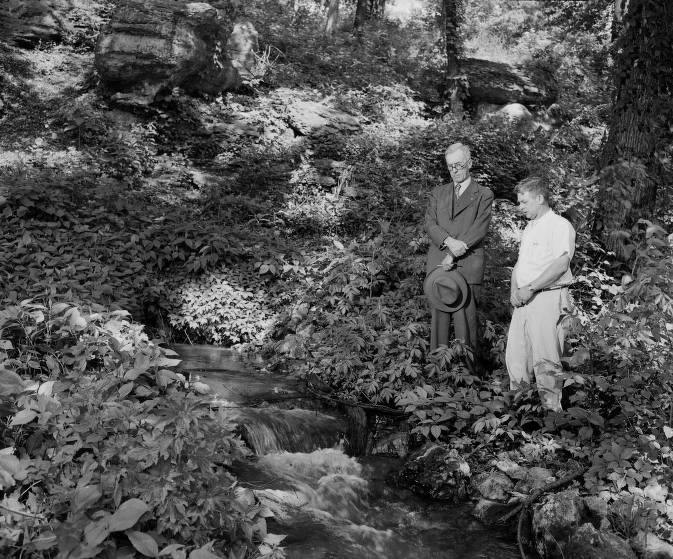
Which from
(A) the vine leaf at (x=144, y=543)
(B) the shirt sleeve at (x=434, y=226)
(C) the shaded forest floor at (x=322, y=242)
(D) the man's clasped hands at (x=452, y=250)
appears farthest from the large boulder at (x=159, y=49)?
(A) the vine leaf at (x=144, y=543)

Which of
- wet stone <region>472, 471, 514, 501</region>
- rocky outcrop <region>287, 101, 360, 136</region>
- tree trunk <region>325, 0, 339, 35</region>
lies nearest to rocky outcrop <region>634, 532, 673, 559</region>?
wet stone <region>472, 471, 514, 501</region>

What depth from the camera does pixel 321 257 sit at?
827cm

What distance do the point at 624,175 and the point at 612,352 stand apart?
2995 millimetres

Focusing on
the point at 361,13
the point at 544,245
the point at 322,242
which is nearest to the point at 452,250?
the point at 544,245

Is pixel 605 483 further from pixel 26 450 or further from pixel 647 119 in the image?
pixel 647 119

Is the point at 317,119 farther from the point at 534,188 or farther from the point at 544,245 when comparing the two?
the point at 544,245

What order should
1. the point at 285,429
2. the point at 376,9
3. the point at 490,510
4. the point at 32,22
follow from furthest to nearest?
the point at 376,9
the point at 32,22
the point at 285,429
the point at 490,510

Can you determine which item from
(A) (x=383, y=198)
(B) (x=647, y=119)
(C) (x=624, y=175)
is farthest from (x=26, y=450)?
(A) (x=383, y=198)

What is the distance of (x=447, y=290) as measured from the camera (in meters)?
5.64

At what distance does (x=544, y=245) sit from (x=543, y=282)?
1.03 feet

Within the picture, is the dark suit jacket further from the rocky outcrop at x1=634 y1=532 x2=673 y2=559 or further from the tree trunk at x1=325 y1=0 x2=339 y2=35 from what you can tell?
the tree trunk at x1=325 y1=0 x2=339 y2=35

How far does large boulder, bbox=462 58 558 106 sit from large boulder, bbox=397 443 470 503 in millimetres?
14538

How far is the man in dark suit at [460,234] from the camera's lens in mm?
5598

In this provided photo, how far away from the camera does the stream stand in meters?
3.85
